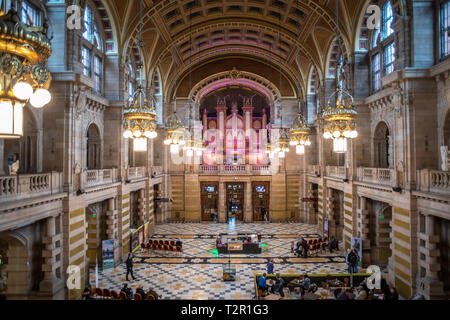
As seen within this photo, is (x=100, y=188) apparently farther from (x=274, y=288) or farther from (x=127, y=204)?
(x=274, y=288)

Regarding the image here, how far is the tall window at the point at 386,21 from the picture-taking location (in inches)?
601

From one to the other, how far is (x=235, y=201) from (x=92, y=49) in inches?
756

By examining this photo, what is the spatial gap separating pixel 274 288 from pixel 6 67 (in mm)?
11881

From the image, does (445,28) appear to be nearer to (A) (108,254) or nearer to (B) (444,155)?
(B) (444,155)

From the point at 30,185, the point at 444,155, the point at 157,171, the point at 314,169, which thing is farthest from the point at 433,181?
the point at 157,171

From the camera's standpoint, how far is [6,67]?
356 cm

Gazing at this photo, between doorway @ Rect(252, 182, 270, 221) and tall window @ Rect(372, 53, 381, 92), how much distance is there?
599 inches

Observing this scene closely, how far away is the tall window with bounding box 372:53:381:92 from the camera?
1662 centimetres

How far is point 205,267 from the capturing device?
16984mm

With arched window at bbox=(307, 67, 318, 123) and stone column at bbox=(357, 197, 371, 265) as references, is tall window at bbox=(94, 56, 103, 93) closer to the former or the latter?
stone column at bbox=(357, 197, 371, 265)

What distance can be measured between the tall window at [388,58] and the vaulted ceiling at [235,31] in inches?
81.3

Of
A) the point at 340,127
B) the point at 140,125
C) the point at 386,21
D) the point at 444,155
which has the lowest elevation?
the point at 444,155

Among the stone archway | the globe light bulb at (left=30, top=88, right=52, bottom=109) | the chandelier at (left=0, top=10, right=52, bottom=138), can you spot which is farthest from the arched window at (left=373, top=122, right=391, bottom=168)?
the chandelier at (left=0, top=10, right=52, bottom=138)
